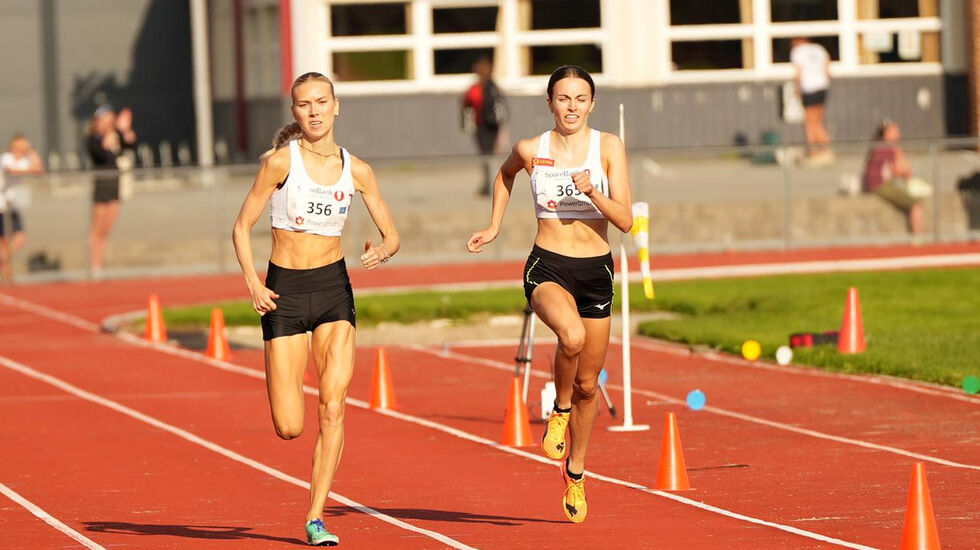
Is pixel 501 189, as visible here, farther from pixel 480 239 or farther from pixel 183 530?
pixel 183 530

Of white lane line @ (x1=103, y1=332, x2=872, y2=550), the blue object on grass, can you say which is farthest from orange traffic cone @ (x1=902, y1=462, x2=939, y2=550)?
the blue object on grass

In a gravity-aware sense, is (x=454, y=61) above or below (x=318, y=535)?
above

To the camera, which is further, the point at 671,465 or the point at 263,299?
the point at 671,465

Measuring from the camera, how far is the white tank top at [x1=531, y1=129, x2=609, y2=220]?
10461 millimetres

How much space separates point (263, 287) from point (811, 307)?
13544 millimetres

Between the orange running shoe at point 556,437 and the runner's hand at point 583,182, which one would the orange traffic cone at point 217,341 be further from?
the runner's hand at point 583,182

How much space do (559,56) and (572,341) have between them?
30166 millimetres

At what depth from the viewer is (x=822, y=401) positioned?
16016mm

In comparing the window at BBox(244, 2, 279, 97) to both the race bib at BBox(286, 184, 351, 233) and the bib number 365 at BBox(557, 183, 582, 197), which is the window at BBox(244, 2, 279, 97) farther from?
the race bib at BBox(286, 184, 351, 233)

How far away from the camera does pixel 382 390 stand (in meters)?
16.3

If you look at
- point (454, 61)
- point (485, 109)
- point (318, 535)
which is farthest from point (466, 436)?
point (454, 61)

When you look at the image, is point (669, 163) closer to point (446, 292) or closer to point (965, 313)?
point (446, 292)

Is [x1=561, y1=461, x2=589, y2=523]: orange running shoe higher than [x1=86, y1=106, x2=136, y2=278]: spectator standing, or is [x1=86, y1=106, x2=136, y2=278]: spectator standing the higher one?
[x1=86, y1=106, x2=136, y2=278]: spectator standing

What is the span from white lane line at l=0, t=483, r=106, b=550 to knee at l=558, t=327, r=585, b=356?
2583 mm
